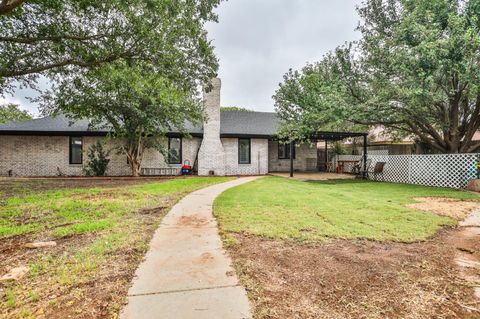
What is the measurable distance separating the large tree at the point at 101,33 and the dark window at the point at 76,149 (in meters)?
6.85

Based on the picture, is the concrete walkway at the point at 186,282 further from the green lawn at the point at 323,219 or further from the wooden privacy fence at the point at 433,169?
the wooden privacy fence at the point at 433,169

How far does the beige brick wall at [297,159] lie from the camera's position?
19.4m

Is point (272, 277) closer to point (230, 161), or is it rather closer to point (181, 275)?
point (181, 275)

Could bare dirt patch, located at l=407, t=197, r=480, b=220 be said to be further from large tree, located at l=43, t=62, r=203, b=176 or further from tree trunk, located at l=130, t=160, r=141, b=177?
tree trunk, located at l=130, t=160, r=141, b=177

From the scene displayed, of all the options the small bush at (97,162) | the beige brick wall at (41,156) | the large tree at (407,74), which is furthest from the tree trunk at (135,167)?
the large tree at (407,74)

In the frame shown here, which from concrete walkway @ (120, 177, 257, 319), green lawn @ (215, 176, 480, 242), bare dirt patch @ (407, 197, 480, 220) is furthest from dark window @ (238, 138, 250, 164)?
concrete walkway @ (120, 177, 257, 319)

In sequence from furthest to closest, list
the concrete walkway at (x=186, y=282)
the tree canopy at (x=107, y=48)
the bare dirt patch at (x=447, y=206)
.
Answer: the tree canopy at (x=107, y=48) → the bare dirt patch at (x=447, y=206) → the concrete walkway at (x=186, y=282)

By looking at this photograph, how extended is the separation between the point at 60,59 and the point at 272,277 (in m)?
11.0

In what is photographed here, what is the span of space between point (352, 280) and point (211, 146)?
45.0 feet

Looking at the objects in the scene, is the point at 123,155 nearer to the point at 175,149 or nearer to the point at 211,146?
the point at 175,149

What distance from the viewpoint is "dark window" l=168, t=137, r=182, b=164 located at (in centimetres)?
1661

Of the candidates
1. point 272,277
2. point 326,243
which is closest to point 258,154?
point 326,243

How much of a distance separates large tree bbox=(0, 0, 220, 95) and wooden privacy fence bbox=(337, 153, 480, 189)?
1053cm

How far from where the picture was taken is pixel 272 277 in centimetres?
265
